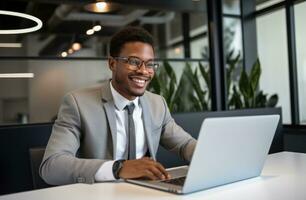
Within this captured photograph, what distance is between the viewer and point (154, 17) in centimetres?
500

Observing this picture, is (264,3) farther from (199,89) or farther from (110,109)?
(110,109)

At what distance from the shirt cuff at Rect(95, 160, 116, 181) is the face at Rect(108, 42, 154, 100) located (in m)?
0.46

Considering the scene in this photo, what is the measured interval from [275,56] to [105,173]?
14.3 ft

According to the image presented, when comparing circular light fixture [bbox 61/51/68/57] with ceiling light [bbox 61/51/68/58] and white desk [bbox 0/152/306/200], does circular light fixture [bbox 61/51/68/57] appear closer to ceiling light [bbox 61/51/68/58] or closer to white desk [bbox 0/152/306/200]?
ceiling light [bbox 61/51/68/58]

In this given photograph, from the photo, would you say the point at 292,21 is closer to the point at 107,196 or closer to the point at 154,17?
the point at 154,17

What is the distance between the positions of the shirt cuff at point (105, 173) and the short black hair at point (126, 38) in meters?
0.56

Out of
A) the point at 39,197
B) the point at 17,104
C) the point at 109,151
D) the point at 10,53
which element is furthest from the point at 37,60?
the point at 39,197

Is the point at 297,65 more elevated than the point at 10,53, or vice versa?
the point at 10,53

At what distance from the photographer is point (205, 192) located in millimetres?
992

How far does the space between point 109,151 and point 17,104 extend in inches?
113

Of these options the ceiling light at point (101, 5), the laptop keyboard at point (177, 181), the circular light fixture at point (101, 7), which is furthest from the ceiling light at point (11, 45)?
the laptop keyboard at point (177, 181)

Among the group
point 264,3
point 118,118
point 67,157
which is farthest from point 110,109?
point 264,3

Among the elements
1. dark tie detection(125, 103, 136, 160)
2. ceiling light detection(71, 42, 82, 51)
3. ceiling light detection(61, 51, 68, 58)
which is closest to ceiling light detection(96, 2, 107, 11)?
ceiling light detection(71, 42, 82, 51)

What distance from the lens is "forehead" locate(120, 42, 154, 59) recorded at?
4.75 feet
